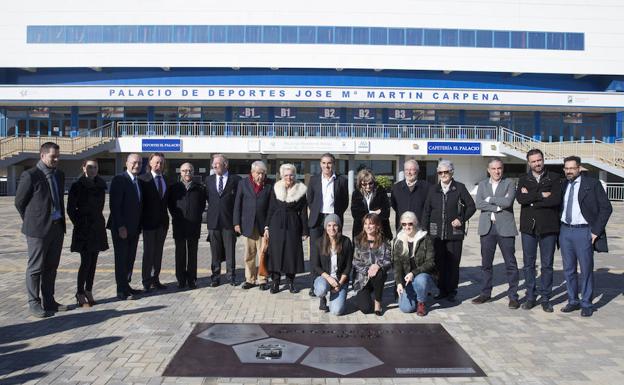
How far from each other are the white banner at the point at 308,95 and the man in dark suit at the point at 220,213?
2503 cm

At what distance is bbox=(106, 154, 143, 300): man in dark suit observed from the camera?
6703 millimetres

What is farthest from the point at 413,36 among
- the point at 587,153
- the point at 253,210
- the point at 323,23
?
the point at 253,210

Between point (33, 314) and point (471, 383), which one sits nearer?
point (471, 383)

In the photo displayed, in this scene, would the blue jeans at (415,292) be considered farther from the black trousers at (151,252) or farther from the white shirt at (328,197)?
the black trousers at (151,252)

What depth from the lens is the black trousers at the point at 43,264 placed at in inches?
232

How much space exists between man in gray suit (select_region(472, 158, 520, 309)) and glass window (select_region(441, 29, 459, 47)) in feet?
97.6

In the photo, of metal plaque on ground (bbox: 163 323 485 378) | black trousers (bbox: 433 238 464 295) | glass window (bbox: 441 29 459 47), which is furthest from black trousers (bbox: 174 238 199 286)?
glass window (bbox: 441 29 459 47)

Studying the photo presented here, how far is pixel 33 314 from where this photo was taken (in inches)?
234

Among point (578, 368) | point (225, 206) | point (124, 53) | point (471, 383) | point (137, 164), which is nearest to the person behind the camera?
point (471, 383)

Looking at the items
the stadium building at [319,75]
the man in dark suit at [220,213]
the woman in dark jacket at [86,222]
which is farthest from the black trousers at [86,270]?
the stadium building at [319,75]

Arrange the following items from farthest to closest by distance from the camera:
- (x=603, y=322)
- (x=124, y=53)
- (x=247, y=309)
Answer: (x=124, y=53) → (x=247, y=309) → (x=603, y=322)

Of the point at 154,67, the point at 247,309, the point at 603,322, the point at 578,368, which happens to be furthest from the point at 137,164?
the point at 154,67

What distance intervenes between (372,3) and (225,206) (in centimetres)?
2993

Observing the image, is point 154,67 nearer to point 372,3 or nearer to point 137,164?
point 372,3
